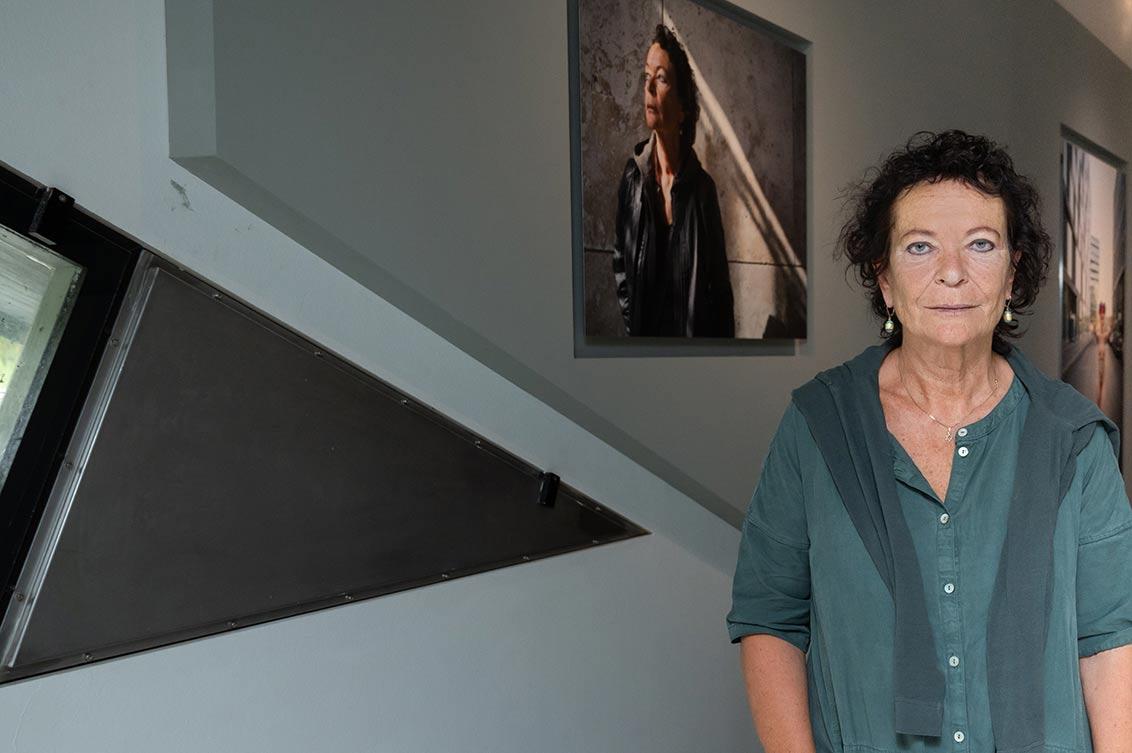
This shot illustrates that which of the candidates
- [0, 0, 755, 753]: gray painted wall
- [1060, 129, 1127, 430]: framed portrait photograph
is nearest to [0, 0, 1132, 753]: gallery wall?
[0, 0, 755, 753]: gray painted wall

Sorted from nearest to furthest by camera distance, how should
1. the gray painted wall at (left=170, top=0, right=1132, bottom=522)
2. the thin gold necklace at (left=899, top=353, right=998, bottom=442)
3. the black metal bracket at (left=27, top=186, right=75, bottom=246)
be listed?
the thin gold necklace at (left=899, top=353, right=998, bottom=442) < the black metal bracket at (left=27, top=186, right=75, bottom=246) < the gray painted wall at (left=170, top=0, right=1132, bottom=522)

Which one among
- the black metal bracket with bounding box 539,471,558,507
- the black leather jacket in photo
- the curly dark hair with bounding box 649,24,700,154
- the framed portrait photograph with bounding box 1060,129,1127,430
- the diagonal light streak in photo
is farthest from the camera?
the framed portrait photograph with bounding box 1060,129,1127,430

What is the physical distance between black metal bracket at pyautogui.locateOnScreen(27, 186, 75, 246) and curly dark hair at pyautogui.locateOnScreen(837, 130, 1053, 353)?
125cm

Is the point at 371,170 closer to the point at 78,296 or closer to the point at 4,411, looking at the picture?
the point at 78,296

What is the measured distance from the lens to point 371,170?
7.43ft

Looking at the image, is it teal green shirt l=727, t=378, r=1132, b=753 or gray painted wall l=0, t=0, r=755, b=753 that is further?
gray painted wall l=0, t=0, r=755, b=753

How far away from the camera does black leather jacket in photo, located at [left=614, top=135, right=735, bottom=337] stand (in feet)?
10.1

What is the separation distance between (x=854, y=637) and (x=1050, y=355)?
5.32 m

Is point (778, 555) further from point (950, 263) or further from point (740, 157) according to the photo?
point (740, 157)

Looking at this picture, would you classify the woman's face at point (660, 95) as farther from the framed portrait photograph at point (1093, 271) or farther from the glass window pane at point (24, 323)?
the framed portrait photograph at point (1093, 271)

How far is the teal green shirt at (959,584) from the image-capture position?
1.35 m

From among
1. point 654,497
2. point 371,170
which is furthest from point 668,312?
point 371,170

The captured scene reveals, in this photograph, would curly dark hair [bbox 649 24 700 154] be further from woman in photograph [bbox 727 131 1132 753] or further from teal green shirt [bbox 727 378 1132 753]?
teal green shirt [bbox 727 378 1132 753]

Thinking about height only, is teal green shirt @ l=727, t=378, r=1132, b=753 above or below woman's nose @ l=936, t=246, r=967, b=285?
below
